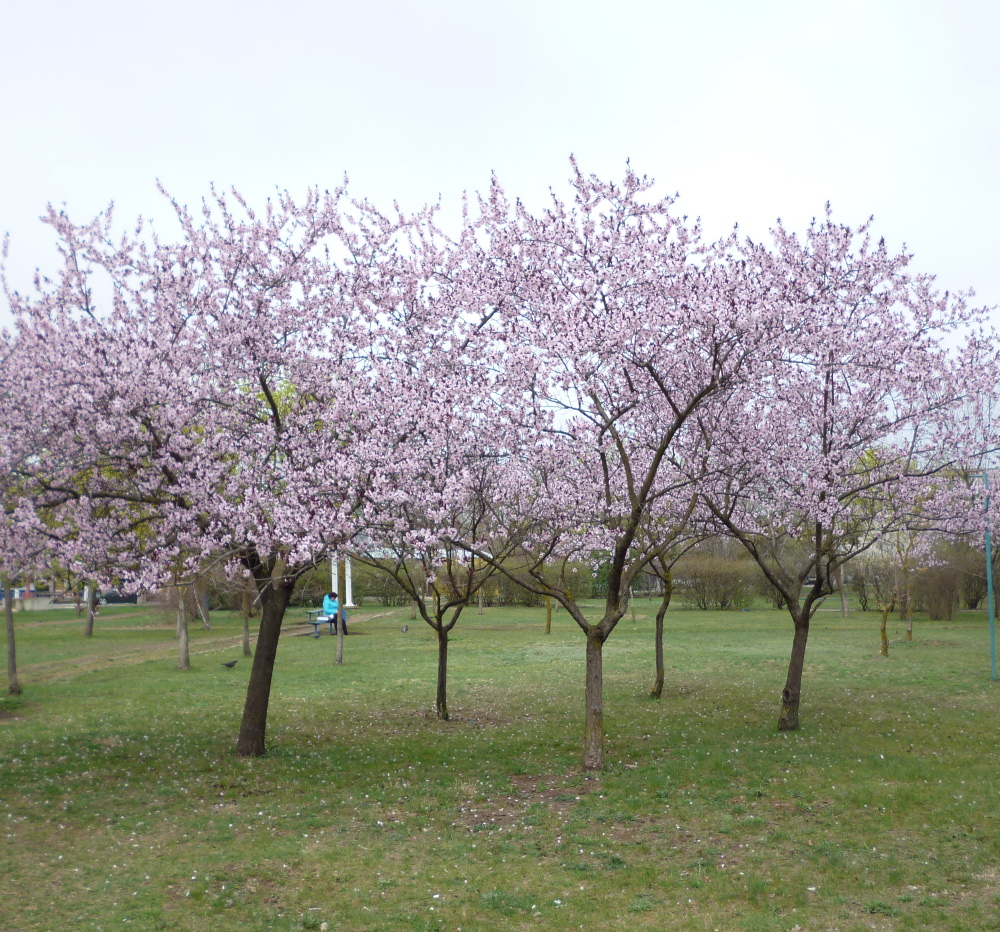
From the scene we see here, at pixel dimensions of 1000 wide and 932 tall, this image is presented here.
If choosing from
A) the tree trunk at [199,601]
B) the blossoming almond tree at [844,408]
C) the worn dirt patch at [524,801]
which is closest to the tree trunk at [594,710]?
the worn dirt patch at [524,801]

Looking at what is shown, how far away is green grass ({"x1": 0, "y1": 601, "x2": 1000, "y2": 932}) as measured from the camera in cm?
703

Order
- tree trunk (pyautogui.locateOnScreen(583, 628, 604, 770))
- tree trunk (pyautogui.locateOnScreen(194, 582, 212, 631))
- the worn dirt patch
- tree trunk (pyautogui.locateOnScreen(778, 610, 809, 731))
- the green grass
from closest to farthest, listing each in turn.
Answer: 1. the green grass
2. the worn dirt patch
3. tree trunk (pyautogui.locateOnScreen(583, 628, 604, 770))
4. tree trunk (pyautogui.locateOnScreen(778, 610, 809, 731))
5. tree trunk (pyautogui.locateOnScreen(194, 582, 212, 631))

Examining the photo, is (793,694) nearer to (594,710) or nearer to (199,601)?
(594,710)

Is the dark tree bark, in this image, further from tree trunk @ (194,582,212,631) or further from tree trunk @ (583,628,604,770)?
tree trunk @ (194,582,212,631)

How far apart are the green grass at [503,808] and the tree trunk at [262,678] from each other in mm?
371

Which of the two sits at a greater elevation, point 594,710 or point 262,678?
point 262,678

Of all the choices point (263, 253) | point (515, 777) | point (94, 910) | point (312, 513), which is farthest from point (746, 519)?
point (94, 910)

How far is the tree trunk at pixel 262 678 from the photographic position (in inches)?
500

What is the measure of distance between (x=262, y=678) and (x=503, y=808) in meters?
4.63

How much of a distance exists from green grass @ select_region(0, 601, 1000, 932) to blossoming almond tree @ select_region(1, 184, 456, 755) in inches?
105

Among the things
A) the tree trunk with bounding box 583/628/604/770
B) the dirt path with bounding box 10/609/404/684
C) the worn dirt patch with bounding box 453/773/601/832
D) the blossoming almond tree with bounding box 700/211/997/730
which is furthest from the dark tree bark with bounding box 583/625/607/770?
the dirt path with bounding box 10/609/404/684

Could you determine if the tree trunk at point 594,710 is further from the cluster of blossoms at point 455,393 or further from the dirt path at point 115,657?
the dirt path at point 115,657

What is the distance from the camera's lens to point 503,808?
10047 millimetres

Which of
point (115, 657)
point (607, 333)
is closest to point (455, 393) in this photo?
point (607, 333)
